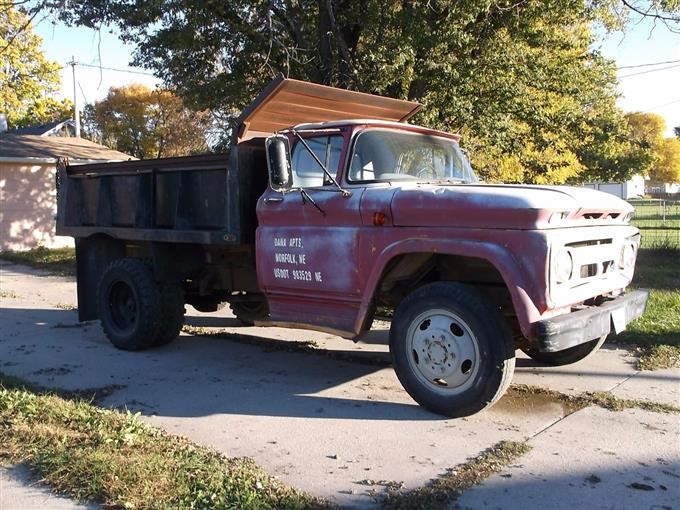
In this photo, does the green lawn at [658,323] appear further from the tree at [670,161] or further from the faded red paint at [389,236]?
the tree at [670,161]

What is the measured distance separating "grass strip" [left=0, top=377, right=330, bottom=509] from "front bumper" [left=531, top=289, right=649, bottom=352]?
1.79 meters

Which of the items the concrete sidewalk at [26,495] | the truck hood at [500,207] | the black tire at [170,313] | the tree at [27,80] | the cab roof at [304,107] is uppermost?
the tree at [27,80]

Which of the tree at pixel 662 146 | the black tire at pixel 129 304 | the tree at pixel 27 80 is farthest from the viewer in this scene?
the tree at pixel 662 146

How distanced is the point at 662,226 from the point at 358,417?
60.2ft

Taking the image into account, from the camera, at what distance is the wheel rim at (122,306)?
7.32 m

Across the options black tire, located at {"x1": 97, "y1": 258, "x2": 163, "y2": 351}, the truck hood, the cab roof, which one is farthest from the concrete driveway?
the cab roof

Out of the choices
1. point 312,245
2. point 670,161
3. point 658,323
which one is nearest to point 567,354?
point 658,323

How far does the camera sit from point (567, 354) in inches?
241

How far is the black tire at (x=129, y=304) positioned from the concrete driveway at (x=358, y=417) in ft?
0.61

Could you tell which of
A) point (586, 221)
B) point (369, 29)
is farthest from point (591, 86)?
point (586, 221)

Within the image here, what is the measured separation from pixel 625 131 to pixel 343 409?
17.4m

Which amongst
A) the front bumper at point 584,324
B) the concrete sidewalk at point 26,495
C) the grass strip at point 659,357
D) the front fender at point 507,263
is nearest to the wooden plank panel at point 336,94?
the front fender at point 507,263

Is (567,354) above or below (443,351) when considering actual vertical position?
below

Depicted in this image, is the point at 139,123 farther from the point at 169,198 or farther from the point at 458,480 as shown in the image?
the point at 458,480
